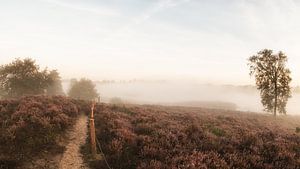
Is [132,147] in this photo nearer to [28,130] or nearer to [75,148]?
[75,148]

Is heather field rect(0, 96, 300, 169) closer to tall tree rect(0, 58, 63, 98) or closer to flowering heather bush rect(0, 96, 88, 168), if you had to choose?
flowering heather bush rect(0, 96, 88, 168)

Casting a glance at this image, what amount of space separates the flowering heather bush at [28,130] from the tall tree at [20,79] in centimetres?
3158

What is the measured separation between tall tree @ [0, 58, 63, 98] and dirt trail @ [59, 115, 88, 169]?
112 ft

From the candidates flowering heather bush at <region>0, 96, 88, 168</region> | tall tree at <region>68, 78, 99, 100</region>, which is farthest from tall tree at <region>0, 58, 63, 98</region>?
flowering heather bush at <region>0, 96, 88, 168</region>

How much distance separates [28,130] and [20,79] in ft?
122

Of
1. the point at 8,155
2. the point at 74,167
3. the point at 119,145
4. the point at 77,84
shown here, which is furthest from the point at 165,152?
the point at 77,84

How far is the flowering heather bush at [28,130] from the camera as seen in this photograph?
10906 mm

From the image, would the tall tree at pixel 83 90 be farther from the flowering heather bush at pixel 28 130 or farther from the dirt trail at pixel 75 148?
the dirt trail at pixel 75 148

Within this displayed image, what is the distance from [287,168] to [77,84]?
221 ft

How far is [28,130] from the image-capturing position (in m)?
12.5

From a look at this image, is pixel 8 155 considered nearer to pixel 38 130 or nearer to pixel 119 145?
pixel 38 130

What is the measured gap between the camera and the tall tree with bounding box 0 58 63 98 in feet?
149

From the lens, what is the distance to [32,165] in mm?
10133

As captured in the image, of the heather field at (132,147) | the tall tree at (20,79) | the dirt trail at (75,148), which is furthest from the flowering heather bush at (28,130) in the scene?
the tall tree at (20,79)
